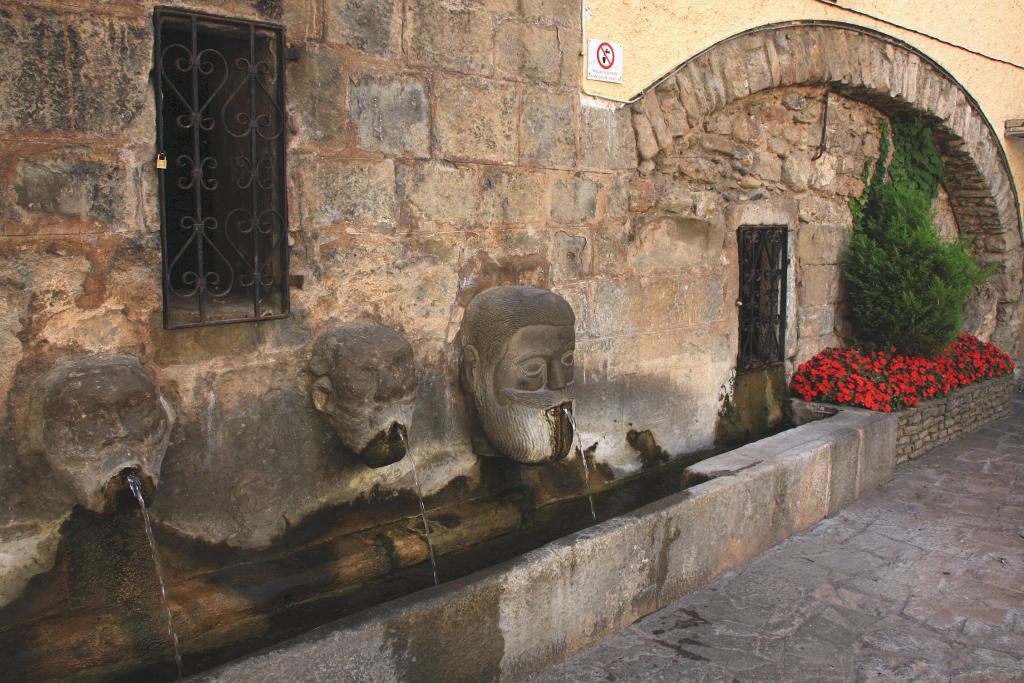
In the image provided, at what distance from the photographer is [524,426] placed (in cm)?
379

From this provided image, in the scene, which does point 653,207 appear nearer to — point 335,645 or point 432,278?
point 432,278

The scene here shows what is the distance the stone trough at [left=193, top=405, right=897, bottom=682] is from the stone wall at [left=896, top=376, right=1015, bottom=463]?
1.01 meters

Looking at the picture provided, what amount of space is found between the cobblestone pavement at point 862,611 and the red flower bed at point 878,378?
829mm

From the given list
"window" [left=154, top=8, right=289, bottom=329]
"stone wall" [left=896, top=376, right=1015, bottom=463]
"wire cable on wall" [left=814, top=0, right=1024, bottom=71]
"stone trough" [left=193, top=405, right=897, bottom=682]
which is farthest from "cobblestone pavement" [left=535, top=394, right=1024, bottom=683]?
"wire cable on wall" [left=814, top=0, right=1024, bottom=71]

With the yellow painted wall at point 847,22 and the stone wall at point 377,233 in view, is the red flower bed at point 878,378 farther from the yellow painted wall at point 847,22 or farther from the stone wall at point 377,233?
the yellow painted wall at point 847,22

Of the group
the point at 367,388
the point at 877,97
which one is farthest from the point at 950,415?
the point at 367,388

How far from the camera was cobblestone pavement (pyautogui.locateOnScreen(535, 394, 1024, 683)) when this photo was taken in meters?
3.51

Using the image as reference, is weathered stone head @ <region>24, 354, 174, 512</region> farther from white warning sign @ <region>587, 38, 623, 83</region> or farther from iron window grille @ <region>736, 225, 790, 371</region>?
iron window grille @ <region>736, 225, 790, 371</region>

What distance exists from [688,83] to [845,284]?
2.78m

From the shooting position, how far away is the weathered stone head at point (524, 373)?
12.4ft

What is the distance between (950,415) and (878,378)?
3.14 feet

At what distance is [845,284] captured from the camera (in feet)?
23.2

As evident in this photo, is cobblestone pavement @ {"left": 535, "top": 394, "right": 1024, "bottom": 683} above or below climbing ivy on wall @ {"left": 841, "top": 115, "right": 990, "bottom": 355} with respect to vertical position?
below

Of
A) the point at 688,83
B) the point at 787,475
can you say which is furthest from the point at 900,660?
the point at 688,83
